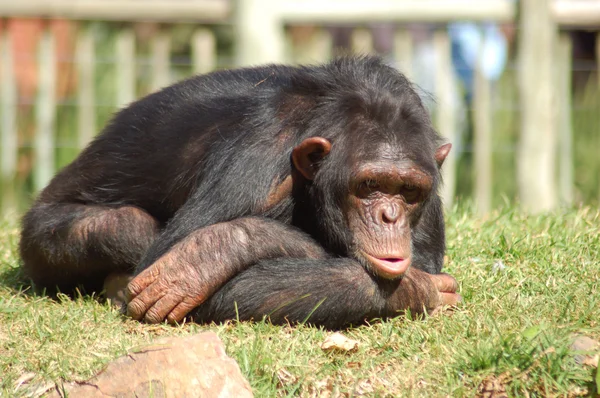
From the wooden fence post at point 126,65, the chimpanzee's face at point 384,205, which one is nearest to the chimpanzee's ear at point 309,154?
the chimpanzee's face at point 384,205

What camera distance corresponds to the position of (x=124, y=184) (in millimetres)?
5707

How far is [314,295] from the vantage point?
182 inches

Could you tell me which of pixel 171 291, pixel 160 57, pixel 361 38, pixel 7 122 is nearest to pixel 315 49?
pixel 361 38

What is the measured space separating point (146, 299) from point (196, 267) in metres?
0.33

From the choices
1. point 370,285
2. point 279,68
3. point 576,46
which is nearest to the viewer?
point 370,285

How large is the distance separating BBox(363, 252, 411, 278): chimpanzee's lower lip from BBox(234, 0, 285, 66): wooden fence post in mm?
5388

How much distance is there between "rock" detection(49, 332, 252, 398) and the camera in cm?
394

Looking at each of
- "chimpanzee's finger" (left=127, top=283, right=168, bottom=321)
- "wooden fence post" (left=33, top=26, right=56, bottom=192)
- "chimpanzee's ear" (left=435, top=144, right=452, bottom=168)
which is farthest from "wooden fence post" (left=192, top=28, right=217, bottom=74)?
"chimpanzee's finger" (left=127, top=283, right=168, bottom=321)

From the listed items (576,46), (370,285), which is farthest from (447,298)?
(576,46)

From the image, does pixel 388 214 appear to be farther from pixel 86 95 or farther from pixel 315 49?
pixel 86 95

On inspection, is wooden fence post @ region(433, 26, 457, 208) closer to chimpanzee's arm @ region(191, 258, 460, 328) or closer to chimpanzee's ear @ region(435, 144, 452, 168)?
chimpanzee's ear @ region(435, 144, 452, 168)

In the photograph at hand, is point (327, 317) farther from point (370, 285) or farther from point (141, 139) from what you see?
point (141, 139)

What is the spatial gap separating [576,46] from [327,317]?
7.83 m

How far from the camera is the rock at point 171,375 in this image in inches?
155
